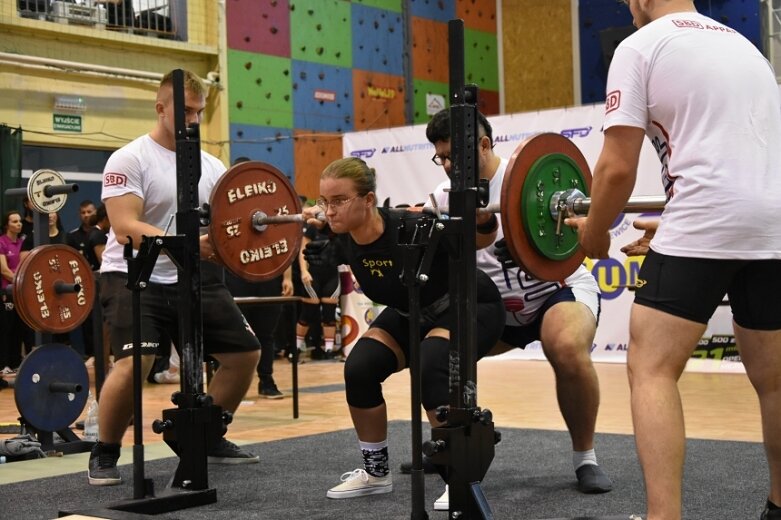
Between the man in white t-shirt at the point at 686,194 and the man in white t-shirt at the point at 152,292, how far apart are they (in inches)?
69.1

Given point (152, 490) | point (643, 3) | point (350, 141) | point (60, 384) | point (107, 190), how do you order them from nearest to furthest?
1. point (643, 3)
2. point (152, 490)
3. point (107, 190)
4. point (60, 384)
5. point (350, 141)

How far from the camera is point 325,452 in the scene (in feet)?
14.0

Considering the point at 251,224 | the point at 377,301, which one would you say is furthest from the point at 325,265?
the point at 251,224

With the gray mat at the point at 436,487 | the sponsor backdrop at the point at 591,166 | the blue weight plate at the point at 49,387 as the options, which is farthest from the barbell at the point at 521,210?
the sponsor backdrop at the point at 591,166

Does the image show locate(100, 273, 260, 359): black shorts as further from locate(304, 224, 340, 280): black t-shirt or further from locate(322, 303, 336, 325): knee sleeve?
locate(322, 303, 336, 325): knee sleeve

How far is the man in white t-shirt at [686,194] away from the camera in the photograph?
85.1 inches

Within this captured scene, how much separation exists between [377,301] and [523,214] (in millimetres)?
665

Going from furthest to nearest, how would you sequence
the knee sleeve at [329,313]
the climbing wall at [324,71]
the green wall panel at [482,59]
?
the green wall panel at [482,59] → the climbing wall at [324,71] → the knee sleeve at [329,313]

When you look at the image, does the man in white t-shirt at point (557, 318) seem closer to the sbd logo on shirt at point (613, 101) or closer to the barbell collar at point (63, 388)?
the sbd logo on shirt at point (613, 101)

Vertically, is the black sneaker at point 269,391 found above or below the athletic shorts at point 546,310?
below

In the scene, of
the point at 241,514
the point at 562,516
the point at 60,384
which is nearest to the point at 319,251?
the point at 241,514

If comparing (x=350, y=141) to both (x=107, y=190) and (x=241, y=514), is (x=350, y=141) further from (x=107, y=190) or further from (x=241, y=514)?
(x=241, y=514)

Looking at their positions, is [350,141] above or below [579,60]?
below

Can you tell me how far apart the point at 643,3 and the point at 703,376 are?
5.28 meters
